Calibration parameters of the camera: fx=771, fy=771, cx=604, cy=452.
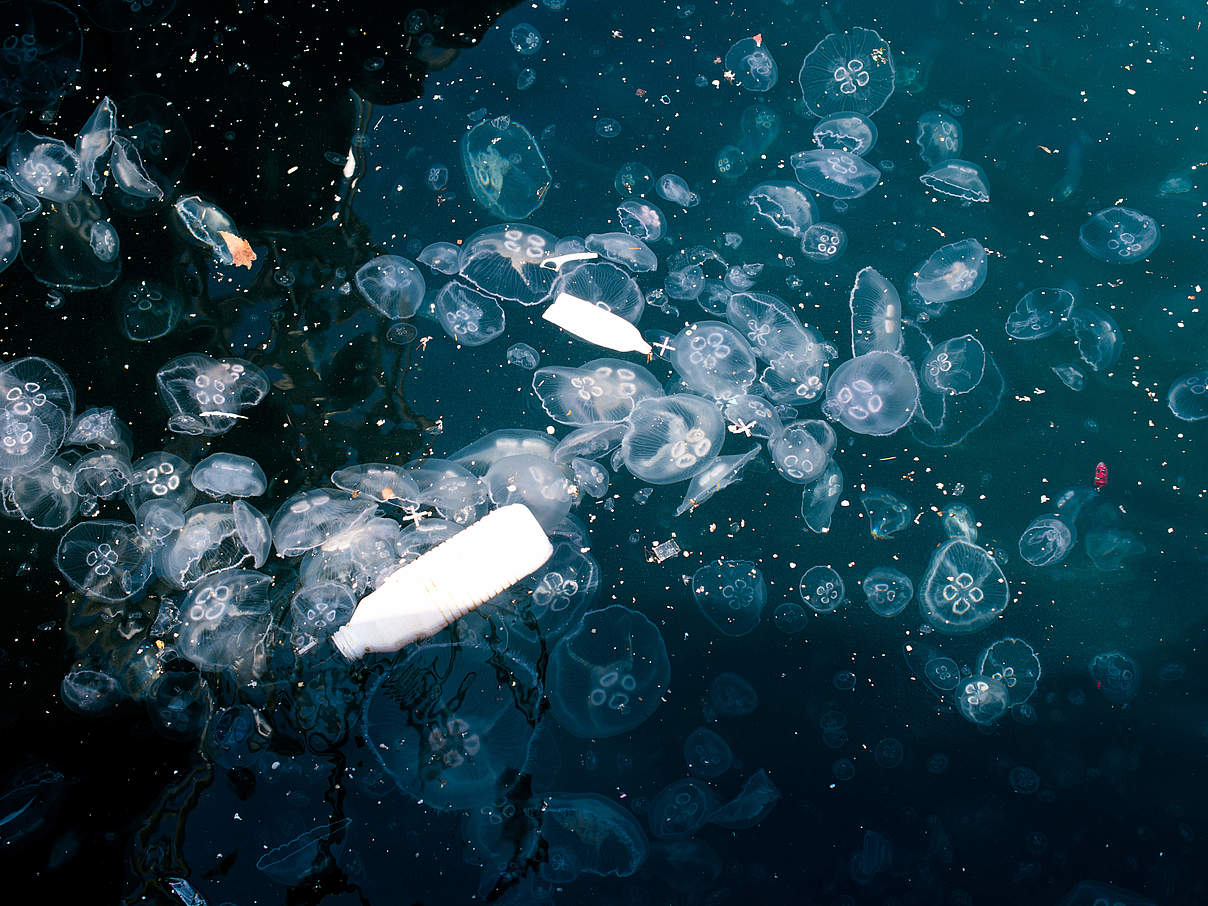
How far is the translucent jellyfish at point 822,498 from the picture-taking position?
117 inches

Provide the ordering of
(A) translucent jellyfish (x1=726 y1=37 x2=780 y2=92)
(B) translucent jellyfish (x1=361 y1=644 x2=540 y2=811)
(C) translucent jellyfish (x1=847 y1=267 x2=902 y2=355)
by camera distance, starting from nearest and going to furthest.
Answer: (B) translucent jellyfish (x1=361 y1=644 x2=540 y2=811), (C) translucent jellyfish (x1=847 y1=267 x2=902 y2=355), (A) translucent jellyfish (x1=726 y1=37 x2=780 y2=92)

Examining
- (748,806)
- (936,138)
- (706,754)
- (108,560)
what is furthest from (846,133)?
(108,560)

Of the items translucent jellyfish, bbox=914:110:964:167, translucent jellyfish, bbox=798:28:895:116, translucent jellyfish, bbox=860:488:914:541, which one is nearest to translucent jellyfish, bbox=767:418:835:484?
translucent jellyfish, bbox=860:488:914:541

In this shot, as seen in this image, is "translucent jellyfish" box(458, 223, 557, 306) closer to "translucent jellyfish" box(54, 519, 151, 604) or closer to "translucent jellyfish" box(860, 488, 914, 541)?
"translucent jellyfish" box(860, 488, 914, 541)

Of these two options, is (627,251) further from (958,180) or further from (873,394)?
(958,180)

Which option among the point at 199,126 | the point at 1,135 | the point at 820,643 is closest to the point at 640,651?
the point at 820,643

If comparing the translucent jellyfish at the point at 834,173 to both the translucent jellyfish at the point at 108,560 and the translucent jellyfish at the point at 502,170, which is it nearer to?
the translucent jellyfish at the point at 502,170

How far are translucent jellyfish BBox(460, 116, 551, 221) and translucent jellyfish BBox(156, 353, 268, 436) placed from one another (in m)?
1.14

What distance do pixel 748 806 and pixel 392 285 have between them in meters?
2.42

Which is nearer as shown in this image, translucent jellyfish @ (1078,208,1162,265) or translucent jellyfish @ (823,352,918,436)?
translucent jellyfish @ (823,352,918,436)

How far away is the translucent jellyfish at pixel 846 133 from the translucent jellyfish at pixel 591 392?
1206mm

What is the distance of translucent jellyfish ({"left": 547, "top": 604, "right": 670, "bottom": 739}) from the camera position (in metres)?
2.89

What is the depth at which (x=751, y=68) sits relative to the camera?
3.09 metres

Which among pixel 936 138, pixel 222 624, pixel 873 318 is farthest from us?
pixel 936 138
